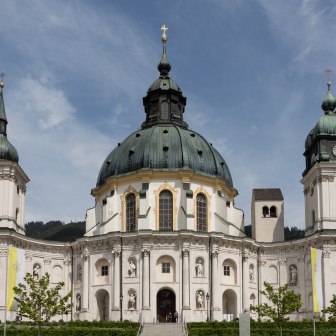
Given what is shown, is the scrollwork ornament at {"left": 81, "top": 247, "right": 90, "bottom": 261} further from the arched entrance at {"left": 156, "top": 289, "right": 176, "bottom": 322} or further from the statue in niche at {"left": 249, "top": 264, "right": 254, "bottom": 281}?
the statue in niche at {"left": 249, "top": 264, "right": 254, "bottom": 281}

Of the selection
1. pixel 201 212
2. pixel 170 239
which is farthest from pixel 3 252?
pixel 201 212

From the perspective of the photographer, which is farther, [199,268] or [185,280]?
[199,268]

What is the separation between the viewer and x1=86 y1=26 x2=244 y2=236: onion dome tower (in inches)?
3467

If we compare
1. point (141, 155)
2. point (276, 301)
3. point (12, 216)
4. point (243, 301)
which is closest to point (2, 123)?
point (12, 216)

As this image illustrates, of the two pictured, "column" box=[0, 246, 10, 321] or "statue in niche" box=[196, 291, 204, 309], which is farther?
"statue in niche" box=[196, 291, 204, 309]

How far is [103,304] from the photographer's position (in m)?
88.1

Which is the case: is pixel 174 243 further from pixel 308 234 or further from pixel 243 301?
pixel 308 234

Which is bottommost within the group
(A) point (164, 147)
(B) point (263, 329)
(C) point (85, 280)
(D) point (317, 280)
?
(B) point (263, 329)

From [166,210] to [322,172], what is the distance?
20.0m

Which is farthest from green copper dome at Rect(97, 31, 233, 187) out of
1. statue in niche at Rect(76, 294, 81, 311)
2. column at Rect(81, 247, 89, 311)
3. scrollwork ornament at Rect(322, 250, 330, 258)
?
scrollwork ornament at Rect(322, 250, 330, 258)

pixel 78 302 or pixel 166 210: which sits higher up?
pixel 166 210

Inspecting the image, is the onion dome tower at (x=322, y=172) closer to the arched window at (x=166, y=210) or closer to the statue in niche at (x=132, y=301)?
the arched window at (x=166, y=210)

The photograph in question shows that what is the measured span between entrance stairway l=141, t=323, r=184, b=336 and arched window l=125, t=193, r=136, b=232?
16.9 meters

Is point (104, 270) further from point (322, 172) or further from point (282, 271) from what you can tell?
point (322, 172)
